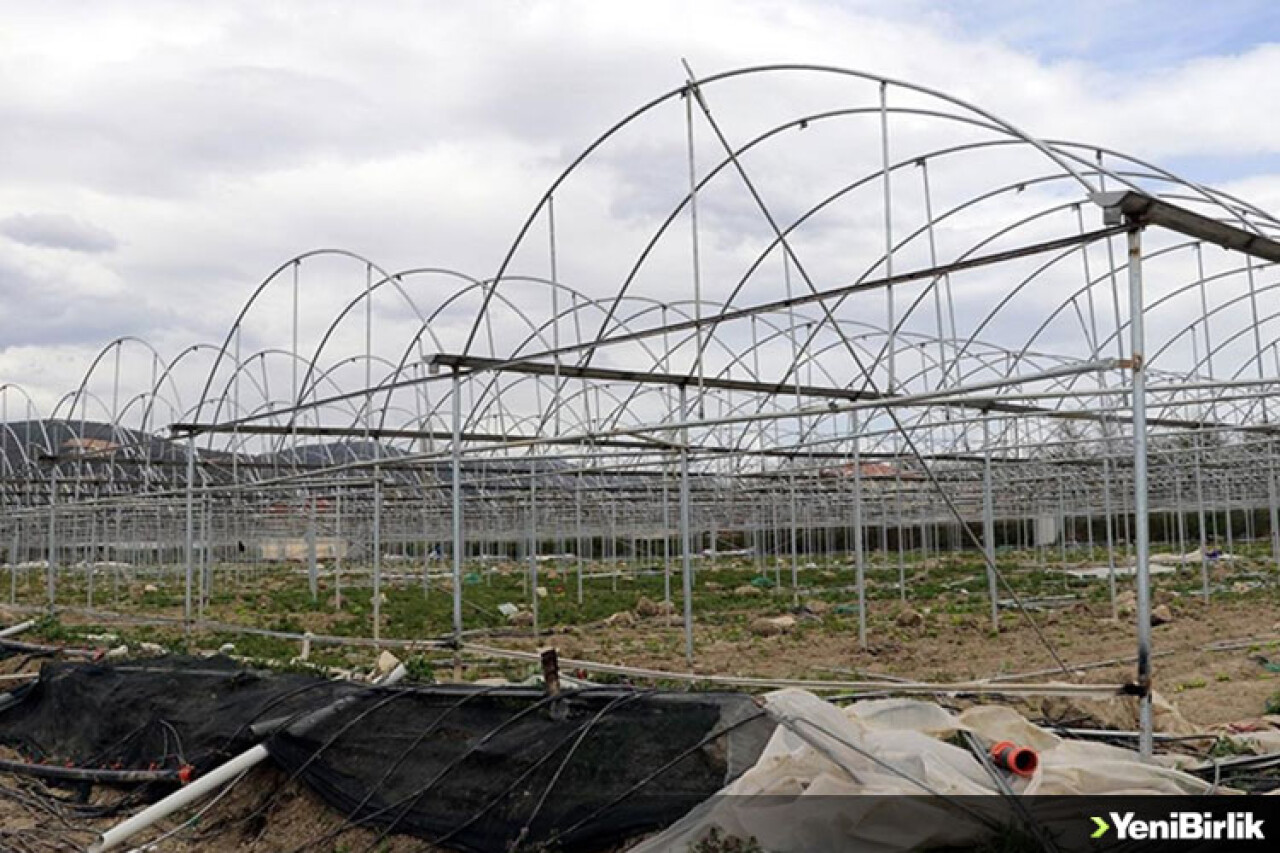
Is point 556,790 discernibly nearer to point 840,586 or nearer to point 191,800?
point 191,800

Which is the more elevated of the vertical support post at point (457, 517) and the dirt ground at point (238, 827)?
the vertical support post at point (457, 517)

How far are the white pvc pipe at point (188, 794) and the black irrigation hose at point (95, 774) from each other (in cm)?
45

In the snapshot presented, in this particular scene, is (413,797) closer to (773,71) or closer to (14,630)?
(773,71)

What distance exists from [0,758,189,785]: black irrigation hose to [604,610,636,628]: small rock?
10.4 m

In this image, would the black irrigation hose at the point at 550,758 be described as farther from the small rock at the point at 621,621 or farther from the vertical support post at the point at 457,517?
the small rock at the point at 621,621

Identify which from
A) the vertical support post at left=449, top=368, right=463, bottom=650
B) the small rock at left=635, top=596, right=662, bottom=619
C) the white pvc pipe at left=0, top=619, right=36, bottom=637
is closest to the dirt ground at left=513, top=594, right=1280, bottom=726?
the small rock at left=635, top=596, right=662, bottom=619

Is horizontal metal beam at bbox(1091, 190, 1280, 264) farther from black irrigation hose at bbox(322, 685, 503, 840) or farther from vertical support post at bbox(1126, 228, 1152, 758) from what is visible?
black irrigation hose at bbox(322, 685, 503, 840)

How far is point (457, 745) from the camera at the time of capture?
7902 millimetres

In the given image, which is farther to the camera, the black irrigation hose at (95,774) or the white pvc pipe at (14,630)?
the white pvc pipe at (14,630)

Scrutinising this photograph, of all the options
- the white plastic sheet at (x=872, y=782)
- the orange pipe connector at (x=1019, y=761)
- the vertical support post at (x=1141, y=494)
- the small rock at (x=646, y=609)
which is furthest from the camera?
the small rock at (x=646, y=609)

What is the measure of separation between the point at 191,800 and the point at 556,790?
10.7ft

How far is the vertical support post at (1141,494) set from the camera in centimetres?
664

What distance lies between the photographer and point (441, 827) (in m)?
7.40

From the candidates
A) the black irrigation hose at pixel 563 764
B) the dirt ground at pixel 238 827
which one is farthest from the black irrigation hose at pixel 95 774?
the black irrigation hose at pixel 563 764
